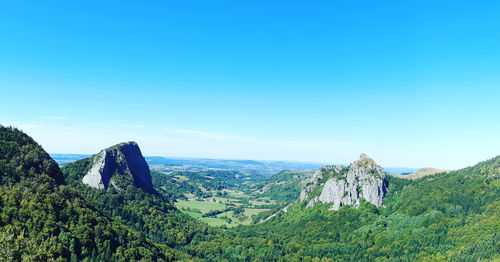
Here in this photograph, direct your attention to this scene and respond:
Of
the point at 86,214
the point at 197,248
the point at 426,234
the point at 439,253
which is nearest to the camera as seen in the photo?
the point at 86,214

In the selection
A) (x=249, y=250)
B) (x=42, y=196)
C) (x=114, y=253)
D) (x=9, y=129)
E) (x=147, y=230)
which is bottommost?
(x=249, y=250)

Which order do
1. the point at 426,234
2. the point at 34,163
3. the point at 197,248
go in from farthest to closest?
1. the point at 197,248
2. the point at 426,234
3. the point at 34,163

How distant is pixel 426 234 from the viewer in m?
177

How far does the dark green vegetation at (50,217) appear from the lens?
9306cm

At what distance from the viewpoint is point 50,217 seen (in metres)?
102

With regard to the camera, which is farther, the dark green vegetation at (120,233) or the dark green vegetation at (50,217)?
the dark green vegetation at (120,233)

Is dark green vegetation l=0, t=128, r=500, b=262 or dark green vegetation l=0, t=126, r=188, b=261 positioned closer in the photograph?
dark green vegetation l=0, t=126, r=188, b=261

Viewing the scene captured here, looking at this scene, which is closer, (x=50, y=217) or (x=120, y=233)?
(x=50, y=217)

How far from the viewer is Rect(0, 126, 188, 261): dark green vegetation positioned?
305ft

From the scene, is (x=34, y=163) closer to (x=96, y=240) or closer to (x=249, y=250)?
(x=96, y=240)

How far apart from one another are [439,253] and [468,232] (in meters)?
28.2

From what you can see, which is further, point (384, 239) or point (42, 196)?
point (384, 239)

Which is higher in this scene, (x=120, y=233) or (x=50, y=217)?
(x=50, y=217)

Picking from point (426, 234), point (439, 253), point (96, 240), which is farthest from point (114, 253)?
point (426, 234)
